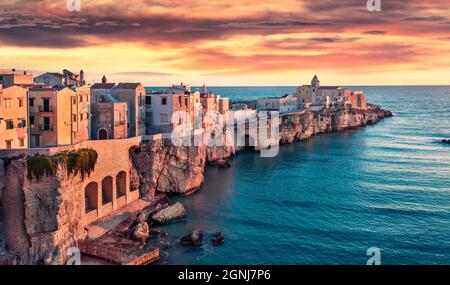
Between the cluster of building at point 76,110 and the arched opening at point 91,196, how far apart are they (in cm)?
620

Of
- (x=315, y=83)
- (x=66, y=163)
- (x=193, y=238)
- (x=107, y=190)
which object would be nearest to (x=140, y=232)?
(x=193, y=238)

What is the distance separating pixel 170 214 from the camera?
4419 centimetres

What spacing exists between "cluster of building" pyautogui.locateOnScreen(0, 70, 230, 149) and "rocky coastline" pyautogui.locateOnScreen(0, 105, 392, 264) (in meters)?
4.82

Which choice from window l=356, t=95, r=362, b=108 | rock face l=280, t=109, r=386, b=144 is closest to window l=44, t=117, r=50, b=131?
rock face l=280, t=109, r=386, b=144

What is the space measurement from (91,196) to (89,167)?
3.50 meters

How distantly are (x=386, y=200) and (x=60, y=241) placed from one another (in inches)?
1421

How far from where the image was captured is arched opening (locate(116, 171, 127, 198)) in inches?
1905

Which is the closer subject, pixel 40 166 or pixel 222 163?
pixel 40 166

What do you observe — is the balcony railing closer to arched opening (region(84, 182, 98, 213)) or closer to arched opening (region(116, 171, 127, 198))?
arched opening (region(84, 182, 98, 213))

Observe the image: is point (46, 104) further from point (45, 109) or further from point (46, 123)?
point (46, 123)

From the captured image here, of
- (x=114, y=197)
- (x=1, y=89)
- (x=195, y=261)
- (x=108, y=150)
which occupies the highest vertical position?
(x=1, y=89)

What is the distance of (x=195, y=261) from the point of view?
3428 cm
